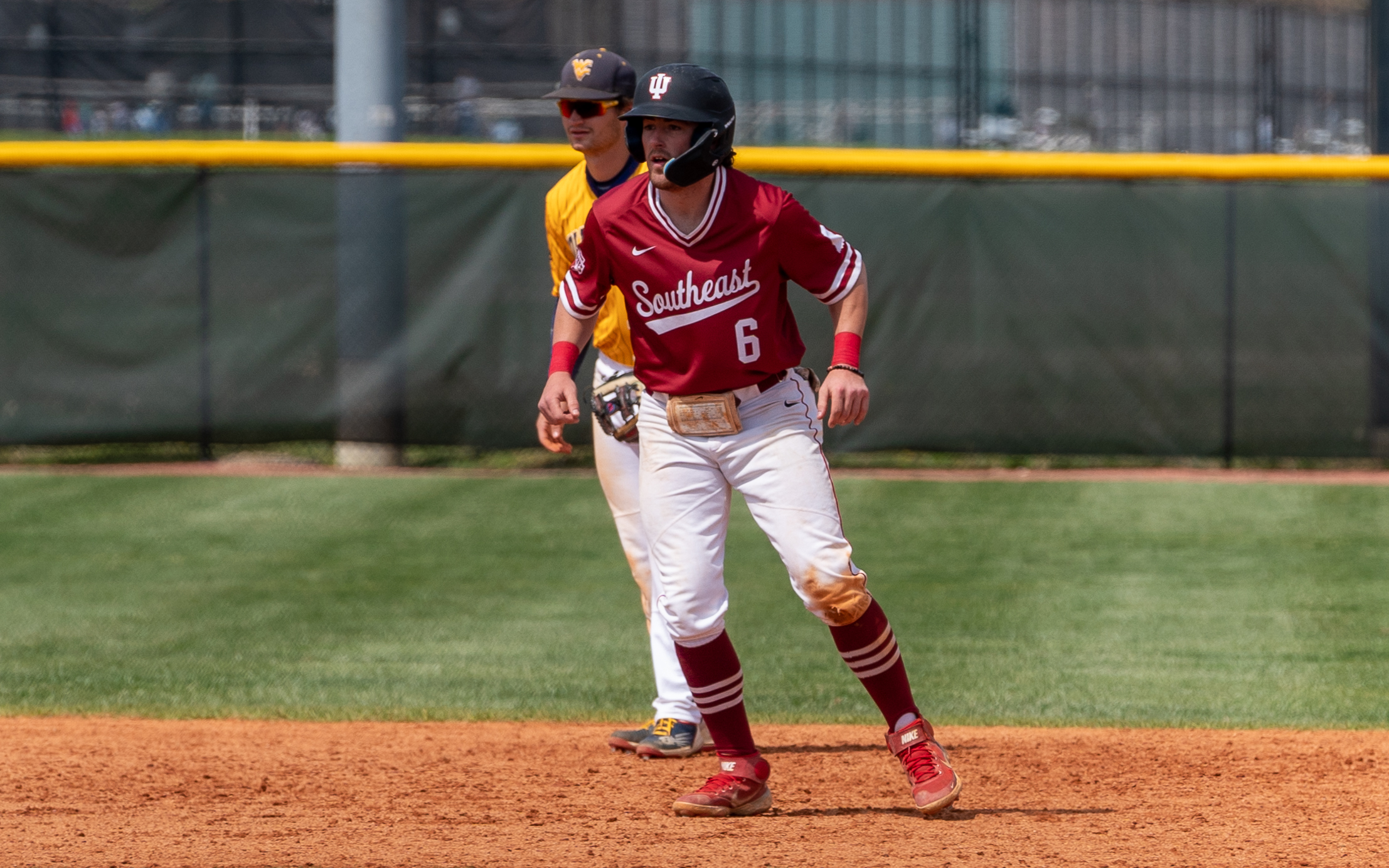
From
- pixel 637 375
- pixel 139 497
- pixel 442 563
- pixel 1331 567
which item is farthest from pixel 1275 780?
pixel 139 497

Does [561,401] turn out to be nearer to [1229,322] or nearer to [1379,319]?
[1229,322]

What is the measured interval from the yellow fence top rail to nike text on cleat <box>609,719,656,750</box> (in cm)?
578

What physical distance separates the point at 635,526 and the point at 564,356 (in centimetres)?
93

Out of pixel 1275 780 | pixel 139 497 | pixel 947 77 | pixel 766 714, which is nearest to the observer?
pixel 1275 780

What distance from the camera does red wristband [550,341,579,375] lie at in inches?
167

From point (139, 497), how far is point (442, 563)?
8.24 ft

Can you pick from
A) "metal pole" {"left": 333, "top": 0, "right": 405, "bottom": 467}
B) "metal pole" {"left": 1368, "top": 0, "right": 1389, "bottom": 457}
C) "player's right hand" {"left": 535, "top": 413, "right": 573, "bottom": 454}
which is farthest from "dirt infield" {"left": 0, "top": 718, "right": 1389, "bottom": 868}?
"metal pole" {"left": 1368, "top": 0, "right": 1389, "bottom": 457}

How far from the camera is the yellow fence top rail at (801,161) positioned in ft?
33.6

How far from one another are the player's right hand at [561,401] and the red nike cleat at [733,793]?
3.29 feet

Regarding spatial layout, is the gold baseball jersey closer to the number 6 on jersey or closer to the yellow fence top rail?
the number 6 on jersey

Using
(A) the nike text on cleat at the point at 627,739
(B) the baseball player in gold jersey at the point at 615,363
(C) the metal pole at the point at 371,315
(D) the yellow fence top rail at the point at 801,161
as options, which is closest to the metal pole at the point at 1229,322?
(D) the yellow fence top rail at the point at 801,161

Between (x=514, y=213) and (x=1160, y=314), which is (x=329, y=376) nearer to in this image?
(x=514, y=213)

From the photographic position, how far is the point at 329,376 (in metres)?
10.5

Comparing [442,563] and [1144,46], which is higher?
[1144,46]
